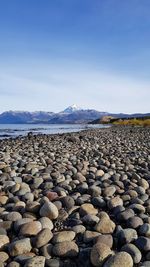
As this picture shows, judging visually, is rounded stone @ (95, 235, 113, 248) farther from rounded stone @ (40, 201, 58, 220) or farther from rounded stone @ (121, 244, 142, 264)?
rounded stone @ (40, 201, 58, 220)

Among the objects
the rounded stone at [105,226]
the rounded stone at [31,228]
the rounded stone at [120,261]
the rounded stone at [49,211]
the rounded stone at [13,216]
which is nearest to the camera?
the rounded stone at [120,261]

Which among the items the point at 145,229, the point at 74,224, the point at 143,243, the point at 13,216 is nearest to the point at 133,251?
the point at 143,243

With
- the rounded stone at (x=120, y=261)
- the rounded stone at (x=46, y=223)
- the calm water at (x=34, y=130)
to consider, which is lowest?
the calm water at (x=34, y=130)

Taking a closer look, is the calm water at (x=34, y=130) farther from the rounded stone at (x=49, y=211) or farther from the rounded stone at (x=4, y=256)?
the rounded stone at (x=4, y=256)

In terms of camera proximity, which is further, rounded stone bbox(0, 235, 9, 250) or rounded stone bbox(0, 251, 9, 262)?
rounded stone bbox(0, 235, 9, 250)

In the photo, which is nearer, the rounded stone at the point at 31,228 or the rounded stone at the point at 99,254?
the rounded stone at the point at 99,254

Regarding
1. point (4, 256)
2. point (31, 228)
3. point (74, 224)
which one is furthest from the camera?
point (74, 224)

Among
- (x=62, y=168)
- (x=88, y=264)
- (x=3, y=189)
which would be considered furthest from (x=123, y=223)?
(x=62, y=168)

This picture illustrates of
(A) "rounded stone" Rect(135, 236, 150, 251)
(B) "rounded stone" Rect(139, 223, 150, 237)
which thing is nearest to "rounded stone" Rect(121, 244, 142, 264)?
(A) "rounded stone" Rect(135, 236, 150, 251)

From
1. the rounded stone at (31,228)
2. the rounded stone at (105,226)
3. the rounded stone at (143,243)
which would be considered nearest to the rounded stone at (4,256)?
the rounded stone at (31,228)

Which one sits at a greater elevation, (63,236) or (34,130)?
(63,236)

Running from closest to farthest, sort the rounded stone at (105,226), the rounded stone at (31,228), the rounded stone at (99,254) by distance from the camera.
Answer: the rounded stone at (99,254), the rounded stone at (31,228), the rounded stone at (105,226)

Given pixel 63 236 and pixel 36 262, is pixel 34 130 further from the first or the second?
pixel 36 262

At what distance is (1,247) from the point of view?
437cm
